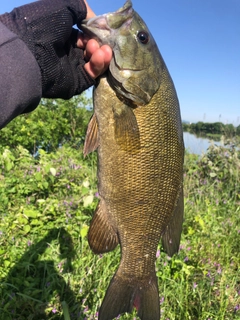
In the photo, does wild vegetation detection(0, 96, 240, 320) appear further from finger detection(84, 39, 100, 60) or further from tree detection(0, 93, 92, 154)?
tree detection(0, 93, 92, 154)

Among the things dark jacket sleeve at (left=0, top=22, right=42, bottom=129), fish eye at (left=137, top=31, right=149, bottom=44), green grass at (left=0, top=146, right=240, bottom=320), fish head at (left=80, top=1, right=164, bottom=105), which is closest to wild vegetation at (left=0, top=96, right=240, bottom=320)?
green grass at (left=0, top=146, right=240, bottom=320)

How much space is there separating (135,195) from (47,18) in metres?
1.00

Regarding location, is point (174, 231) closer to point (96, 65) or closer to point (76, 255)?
point (96, 65)

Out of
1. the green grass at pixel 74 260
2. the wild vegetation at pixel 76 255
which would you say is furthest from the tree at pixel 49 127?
the green grass at pixel 74 260

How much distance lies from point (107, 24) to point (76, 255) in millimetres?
2037

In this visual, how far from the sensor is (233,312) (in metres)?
2.67

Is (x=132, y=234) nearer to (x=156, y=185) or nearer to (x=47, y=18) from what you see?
(x=156, y=185)

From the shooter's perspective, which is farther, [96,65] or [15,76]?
[96,65]

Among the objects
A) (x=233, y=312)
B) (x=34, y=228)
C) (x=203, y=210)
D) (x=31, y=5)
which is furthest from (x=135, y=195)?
(x=203, y=210)

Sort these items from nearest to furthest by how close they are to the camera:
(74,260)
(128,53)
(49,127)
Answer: (128,53) → (74,260) → (49,127)

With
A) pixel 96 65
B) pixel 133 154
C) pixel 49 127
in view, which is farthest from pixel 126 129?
pixel 49 127

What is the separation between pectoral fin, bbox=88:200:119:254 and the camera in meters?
1.79

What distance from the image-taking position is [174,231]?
1.90 meters

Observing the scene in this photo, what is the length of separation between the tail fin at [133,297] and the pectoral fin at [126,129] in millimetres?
722
